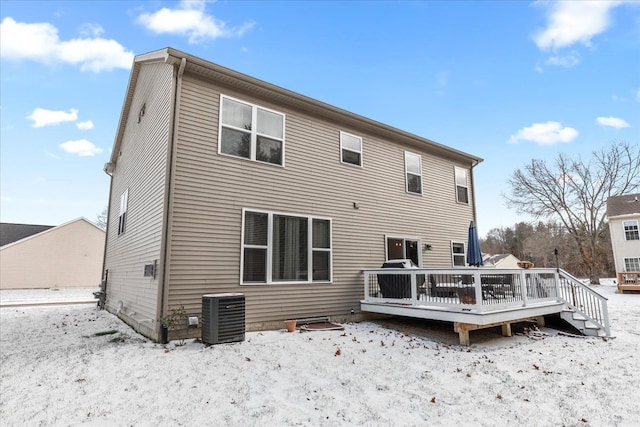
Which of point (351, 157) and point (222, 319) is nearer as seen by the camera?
point (222, 319)

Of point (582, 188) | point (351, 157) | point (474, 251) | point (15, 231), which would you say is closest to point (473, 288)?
point (474, 251)

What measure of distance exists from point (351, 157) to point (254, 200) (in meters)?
3.26

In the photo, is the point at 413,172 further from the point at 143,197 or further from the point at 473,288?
the point at 143,197

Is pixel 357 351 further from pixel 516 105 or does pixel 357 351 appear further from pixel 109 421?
pixel 516 105

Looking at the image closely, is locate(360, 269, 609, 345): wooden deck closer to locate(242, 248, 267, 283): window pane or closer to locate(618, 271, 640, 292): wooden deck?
locate(242, 248, 267, 283): window pane

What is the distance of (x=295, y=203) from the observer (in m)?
7.78

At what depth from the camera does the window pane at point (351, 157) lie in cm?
902

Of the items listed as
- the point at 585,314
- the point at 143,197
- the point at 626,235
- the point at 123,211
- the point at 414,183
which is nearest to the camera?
the point at 585,314

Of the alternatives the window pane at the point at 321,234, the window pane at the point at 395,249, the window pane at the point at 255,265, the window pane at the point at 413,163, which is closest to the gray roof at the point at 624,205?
the window pane at the point at 413,163

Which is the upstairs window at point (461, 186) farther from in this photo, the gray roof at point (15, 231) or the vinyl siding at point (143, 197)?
the gray roof at point (15, 231)

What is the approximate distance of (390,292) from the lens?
7766mm

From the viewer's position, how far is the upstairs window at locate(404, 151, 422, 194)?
1036 cm

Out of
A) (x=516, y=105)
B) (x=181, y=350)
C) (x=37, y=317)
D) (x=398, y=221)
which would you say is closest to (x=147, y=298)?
(x=181, y=350)

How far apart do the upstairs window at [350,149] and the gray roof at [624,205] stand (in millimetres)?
21874
